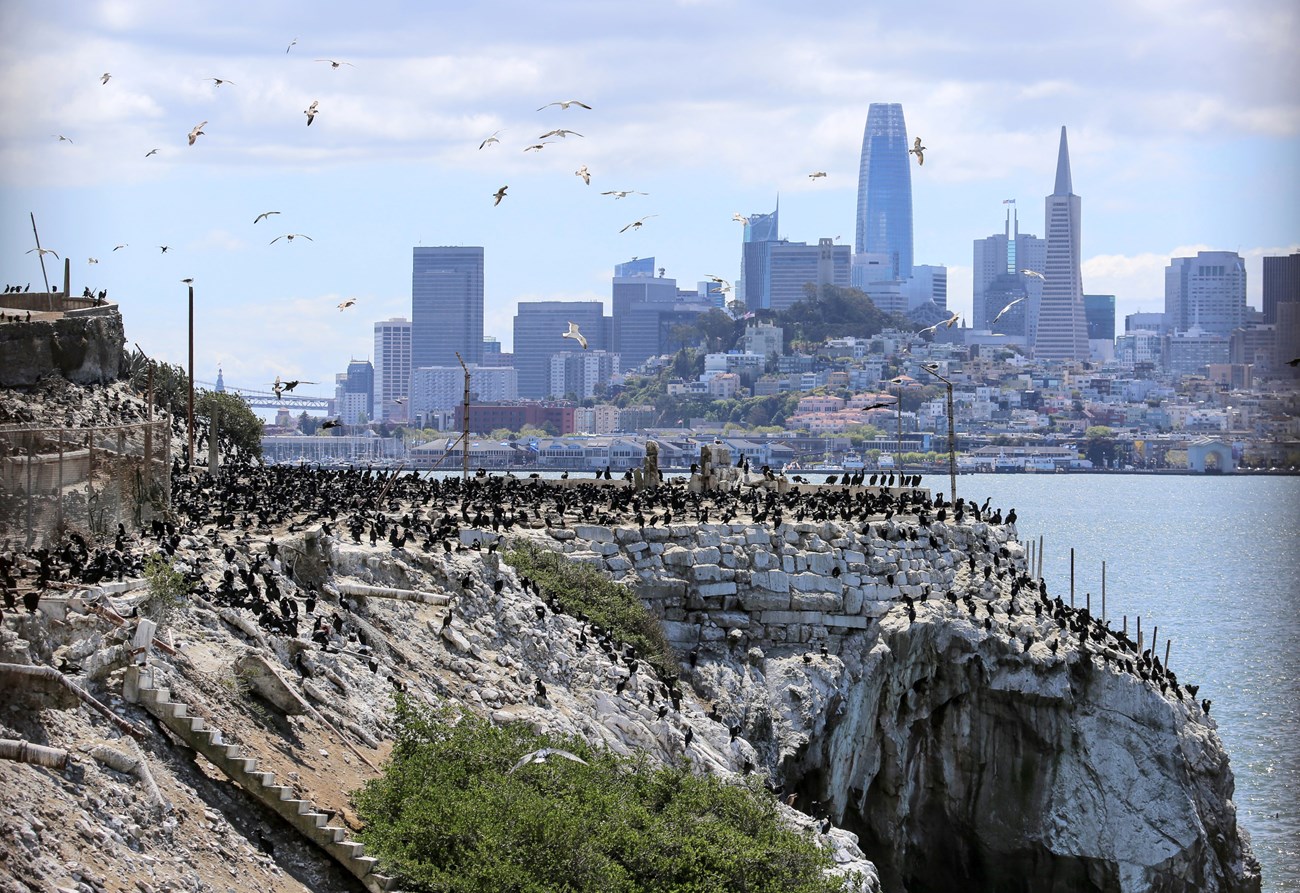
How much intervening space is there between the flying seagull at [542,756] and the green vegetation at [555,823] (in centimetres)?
10

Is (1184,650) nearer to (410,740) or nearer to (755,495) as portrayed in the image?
(755,495)

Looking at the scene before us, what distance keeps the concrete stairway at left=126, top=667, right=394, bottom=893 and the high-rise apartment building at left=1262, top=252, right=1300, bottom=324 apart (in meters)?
13.2

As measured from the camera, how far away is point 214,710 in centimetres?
2620

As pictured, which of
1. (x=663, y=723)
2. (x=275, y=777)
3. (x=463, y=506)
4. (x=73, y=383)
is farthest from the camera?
(x=73, y=383)

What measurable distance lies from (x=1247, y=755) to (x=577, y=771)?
39.6 metres

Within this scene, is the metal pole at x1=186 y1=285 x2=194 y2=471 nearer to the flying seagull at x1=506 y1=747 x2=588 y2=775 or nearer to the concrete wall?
the concrete wall

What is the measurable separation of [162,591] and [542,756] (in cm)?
589

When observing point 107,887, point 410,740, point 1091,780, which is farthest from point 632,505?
point 107,887

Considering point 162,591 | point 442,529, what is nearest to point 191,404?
point 442,529

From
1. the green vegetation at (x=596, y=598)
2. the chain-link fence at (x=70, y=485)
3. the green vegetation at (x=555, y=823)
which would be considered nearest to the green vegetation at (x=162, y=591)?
the chain-link fence at (x=70, y=485)

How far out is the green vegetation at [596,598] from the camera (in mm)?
41000

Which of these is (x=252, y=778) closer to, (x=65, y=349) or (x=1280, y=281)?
(x=1280, y=281)

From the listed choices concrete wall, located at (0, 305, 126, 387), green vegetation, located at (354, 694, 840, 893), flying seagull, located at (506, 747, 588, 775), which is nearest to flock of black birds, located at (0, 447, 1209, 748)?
green vegetation, located at (354, 694, 840, 893)

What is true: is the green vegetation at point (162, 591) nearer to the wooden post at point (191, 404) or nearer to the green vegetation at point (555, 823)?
the green vegetation at point (555, 823)
